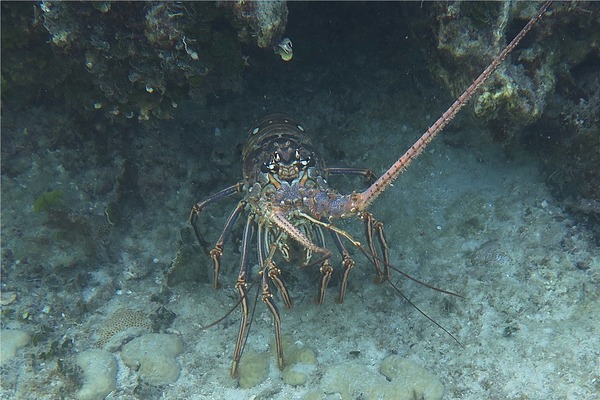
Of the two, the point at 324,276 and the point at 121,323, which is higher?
the point at 324,276

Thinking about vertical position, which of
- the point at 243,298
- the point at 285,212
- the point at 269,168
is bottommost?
the point at 243,298

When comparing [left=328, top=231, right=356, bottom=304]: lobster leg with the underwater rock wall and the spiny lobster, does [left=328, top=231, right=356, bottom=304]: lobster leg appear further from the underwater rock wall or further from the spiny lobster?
the underwater rock wall

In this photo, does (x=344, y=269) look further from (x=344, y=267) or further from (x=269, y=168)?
(x=269, y=168)

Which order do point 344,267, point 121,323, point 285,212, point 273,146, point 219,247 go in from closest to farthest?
point 285,212 < point 121,323 < point 344,267 < point 219,247 < point 273,146

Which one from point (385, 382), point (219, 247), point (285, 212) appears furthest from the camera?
point (219, 247)

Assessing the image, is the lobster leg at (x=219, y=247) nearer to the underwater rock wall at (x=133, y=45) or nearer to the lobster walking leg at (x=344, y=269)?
the lobster walking leg at (x=344, y=269)

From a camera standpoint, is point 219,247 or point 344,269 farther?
point 219,247

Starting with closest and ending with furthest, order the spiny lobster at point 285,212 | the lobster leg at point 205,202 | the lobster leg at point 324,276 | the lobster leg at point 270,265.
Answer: the spiny lobster at point 285,212 < the lobster leg at point 270,265 < the lobster leg at point 324,276 < the lobster leg at point 205,202

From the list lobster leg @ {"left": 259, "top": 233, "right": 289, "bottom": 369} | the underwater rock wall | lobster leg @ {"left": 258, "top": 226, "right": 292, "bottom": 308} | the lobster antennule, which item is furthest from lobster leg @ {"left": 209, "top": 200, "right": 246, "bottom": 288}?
the lobster antennule

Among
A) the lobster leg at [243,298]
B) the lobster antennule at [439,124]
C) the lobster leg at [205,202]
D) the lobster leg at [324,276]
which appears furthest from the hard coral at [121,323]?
the lobster antennule at [439,124]

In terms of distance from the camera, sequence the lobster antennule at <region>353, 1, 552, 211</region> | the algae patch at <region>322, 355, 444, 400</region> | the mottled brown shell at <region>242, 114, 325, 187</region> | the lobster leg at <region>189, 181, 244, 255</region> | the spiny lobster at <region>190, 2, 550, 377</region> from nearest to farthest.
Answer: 1. the lobster antennule at <region>353, 1, 552, 211</region>
2. the algae patch at <region>322, 355, 444, 400</region>
3. the spiny lobster at <region>190, 2, 550, 377</region>
4. the mottled brown shell at <region>242, 114, 325, 187</region>
5. the lobster leg at <region>189, 181, 244, 255</region>

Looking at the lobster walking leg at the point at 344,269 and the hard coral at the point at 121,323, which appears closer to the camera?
the hard coral at the point at 121,323

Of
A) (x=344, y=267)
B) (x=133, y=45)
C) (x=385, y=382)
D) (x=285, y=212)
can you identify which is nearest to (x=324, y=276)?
(x=344, y=267)

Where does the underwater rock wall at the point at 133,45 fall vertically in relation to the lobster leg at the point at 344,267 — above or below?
above
